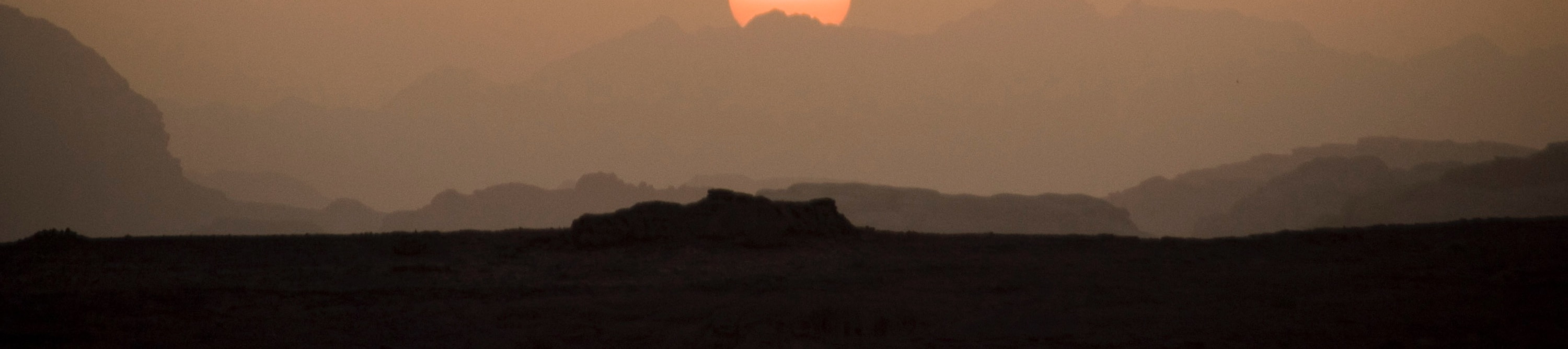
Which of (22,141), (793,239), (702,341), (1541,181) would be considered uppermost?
(22,141)

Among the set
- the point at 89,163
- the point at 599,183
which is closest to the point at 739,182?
the point at 599,183

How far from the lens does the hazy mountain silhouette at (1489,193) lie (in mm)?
60531

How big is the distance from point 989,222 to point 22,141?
329ft

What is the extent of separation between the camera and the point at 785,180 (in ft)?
563

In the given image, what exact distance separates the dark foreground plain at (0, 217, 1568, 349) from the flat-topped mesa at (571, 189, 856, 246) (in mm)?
459

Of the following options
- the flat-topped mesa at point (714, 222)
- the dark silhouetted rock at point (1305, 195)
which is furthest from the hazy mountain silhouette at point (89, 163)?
the flat-topped mesa at point (714, 222)

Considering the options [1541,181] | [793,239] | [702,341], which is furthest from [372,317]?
[1541,181]

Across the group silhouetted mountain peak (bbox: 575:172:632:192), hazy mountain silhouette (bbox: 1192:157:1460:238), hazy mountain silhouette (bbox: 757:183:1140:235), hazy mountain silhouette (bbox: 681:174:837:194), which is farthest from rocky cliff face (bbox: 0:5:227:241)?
hazy mountain silhouette (bbox: 1192:157:1460:238)

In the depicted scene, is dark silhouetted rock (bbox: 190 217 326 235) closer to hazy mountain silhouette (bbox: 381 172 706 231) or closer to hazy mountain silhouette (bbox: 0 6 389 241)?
hazy mountain silhouette (bbox: 0 6 389 241)

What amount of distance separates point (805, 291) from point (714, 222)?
5657 millimetres

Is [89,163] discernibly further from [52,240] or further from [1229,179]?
[1229,179]

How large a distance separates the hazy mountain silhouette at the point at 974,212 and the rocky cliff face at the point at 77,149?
7871 cm

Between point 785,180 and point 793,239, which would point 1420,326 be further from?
point 785,180

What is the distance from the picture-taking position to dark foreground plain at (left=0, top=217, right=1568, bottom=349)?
1216cm
